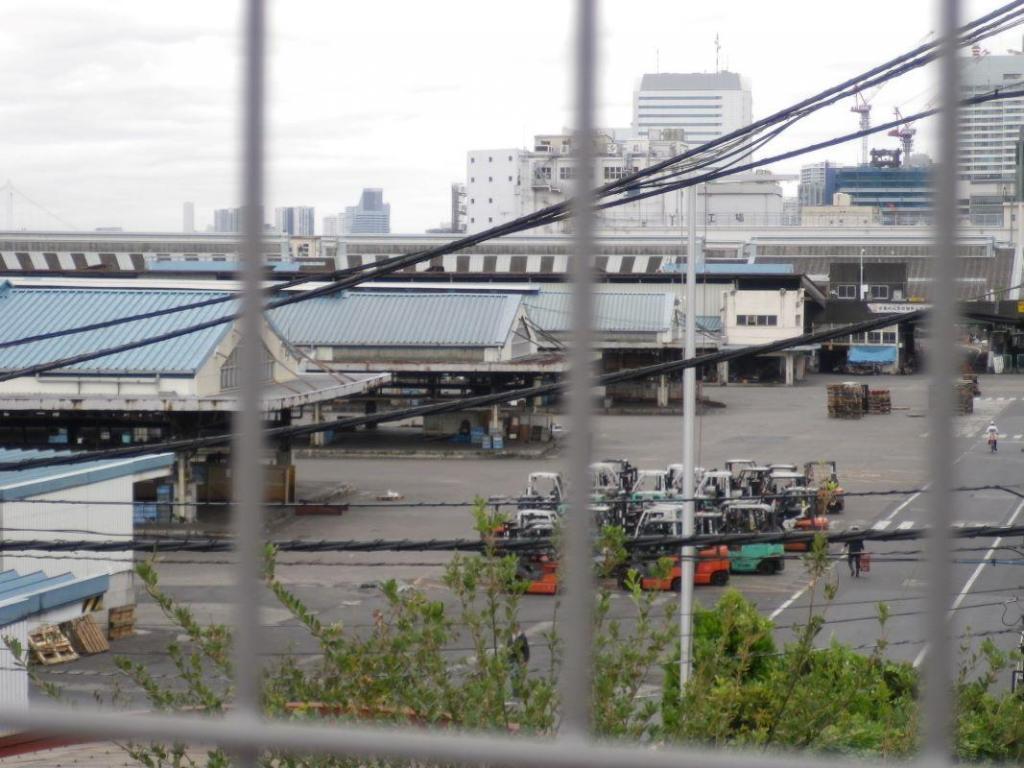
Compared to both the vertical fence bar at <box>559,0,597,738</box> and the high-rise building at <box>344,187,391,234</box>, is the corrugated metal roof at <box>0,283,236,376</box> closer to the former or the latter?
the high-rise building at <box>344,187,391,234</box>

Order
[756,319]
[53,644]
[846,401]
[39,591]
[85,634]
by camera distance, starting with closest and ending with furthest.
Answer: [39,591] < [53,644] < [85,634] < [846,401] < [756,319]

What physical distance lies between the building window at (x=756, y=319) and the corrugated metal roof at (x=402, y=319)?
41.5ft

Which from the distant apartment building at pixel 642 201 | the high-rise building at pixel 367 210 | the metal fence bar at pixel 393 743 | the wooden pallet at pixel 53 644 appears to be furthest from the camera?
the distant apartment building at pixel 642 201

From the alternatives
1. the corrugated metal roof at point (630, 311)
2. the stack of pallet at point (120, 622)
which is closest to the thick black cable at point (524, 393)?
the stack of pallet at point (120, 622)

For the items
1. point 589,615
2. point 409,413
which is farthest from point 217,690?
point 589,615

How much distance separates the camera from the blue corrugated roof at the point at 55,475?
1008 centimetres

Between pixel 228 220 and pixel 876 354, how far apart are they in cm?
4043

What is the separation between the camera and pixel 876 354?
4047 cm

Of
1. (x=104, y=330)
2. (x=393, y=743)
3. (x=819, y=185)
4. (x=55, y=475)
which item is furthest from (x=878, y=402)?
(x=819, y=185)

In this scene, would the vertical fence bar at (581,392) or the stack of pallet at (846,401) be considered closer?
the vertical fence bar at (581,392)

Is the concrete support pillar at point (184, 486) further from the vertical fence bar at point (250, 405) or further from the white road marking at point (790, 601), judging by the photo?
the vertical fence bar at point (250, 405)

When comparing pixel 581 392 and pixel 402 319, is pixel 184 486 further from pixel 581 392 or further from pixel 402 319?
pixel 581 392

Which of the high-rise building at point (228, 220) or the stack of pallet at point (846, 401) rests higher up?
the high-rise building at point (228, 220)

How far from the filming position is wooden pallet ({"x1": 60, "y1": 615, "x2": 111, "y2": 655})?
992 cm
